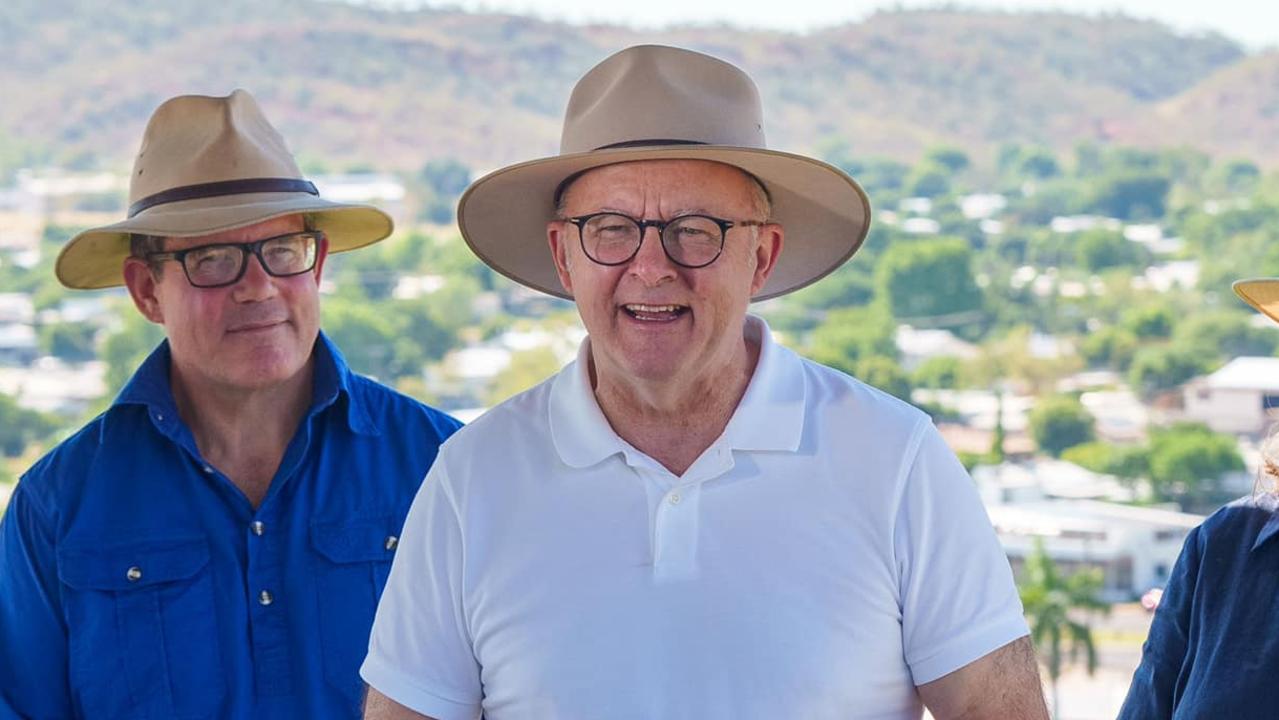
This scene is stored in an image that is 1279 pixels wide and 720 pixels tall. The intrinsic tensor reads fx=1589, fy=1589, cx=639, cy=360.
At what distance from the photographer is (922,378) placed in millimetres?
38219

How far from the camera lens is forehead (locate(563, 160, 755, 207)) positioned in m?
1.60

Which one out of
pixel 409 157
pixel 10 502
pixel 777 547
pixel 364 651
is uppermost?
pixel 777 547

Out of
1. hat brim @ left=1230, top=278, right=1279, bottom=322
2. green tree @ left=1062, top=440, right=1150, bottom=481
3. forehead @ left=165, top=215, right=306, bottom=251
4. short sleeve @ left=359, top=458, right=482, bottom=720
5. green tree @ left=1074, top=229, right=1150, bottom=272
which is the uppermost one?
forehead @ left=165, top=215, right=306, bottom=251

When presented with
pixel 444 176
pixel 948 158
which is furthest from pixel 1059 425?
pixel 444 176

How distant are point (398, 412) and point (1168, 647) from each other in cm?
111

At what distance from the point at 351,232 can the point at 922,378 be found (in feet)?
120

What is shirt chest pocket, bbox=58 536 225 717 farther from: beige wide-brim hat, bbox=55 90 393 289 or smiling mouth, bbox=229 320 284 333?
beige wide-brim hat, bbox=55 90 393 289

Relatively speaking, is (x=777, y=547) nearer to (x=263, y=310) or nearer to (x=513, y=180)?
(x=513, y=180)

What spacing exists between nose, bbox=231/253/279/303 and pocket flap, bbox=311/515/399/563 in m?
0.32

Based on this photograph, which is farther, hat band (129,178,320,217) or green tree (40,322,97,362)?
green tree (40,322,97,362)

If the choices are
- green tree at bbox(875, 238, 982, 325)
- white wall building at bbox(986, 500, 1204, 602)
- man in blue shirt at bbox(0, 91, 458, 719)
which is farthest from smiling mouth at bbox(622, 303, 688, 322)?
green tree at bbox(875, 238, 982, 325)

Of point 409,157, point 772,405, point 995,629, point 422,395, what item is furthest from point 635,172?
point 409,157

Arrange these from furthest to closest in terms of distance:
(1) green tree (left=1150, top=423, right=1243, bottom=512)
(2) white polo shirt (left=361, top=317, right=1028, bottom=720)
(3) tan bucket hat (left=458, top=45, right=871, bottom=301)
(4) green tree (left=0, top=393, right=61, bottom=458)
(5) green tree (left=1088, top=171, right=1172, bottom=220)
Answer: (5) green tree (left=1088, top=171, right=1172, bottom=220) → (1) green tree (left=1150, top=423, right=1243, bottom=512) → (4) green tree (left=0, top=393, right=61, bottom=458) → (3) tan bucket hat (left=458, top=45, right=871, bottom=301) → (2) white polo shirt (left=361, top=317, right=1028, bottom=720)

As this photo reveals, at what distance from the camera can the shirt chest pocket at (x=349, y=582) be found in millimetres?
2121
